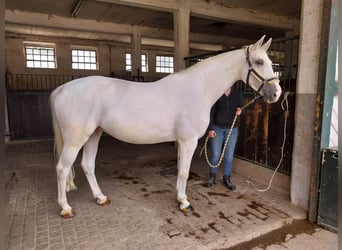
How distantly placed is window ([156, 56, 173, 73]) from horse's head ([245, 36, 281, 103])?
10.5 meters

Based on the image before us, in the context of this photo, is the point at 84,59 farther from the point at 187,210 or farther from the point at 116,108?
the point at 187,210

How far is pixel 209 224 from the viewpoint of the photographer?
2.17 meters

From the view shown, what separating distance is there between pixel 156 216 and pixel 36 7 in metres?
5.52

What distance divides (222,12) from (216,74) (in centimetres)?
360

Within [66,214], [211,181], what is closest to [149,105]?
[66,214]

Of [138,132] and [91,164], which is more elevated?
[138,132]


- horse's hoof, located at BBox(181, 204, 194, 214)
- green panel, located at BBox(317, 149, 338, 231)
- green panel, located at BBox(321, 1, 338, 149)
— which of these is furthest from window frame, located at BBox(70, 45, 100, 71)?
green panel, located at BBox(317, 149, 338, 231)

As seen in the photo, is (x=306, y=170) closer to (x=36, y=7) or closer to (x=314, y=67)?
(x=314, y=67)

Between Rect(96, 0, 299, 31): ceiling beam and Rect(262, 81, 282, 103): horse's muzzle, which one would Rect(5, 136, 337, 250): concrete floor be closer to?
Rect(262, 81, 282, 103): horse's muzzle

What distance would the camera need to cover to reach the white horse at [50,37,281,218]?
7.30ft

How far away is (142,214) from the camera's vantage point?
2336 millimetres

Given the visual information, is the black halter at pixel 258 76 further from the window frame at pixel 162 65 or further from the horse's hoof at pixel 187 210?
the window frame at pixel 162 65

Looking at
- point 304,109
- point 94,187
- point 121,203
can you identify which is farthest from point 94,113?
point 304,109

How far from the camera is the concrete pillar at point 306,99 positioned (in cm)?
220
